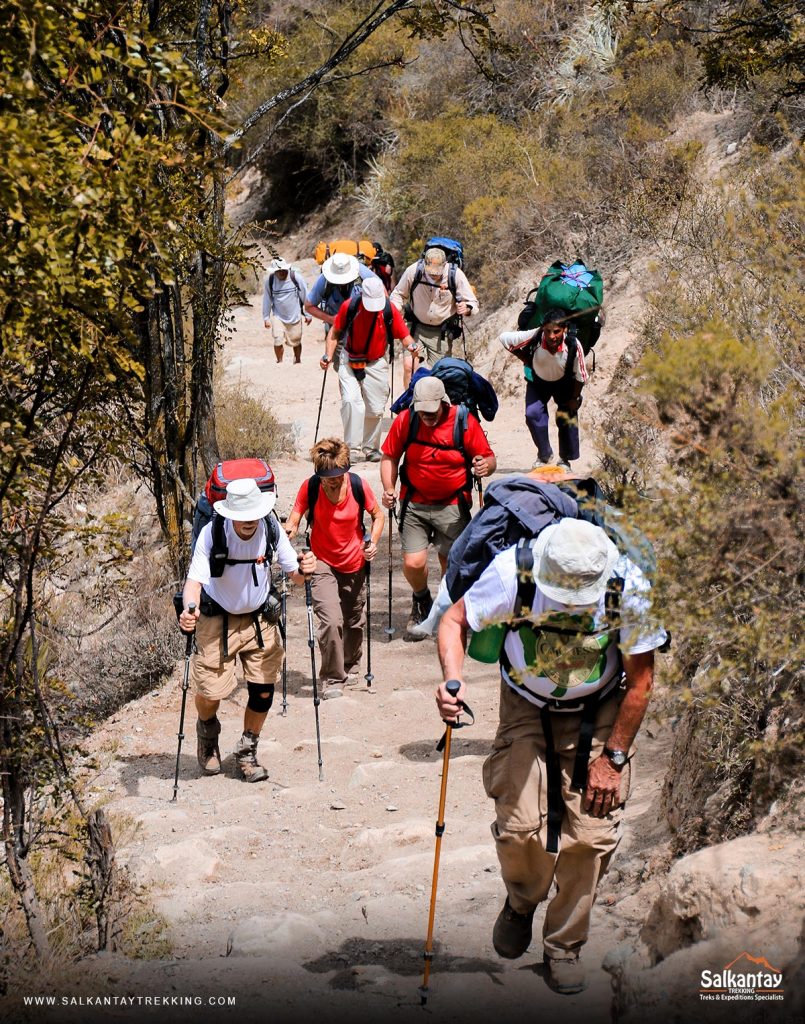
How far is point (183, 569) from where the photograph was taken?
9.95m

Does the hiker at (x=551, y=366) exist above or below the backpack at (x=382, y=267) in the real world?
above

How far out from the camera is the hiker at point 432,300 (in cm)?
1187

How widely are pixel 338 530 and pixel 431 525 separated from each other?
2.61 ft

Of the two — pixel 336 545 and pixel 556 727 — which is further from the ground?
pixel 556 727

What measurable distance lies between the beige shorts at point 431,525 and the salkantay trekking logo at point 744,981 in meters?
5.04

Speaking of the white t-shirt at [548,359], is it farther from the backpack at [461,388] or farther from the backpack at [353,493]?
the backpack at [353,493]

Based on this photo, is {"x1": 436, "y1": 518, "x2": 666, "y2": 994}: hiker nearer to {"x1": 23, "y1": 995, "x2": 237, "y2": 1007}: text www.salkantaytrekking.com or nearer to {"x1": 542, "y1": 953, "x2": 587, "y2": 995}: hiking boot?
{"x1": 542, "y1": 953, "x2": 587, "y2": 995}: hiking boot

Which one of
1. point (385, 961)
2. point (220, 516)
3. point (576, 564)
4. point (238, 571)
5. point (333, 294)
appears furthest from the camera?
point (333, 294)

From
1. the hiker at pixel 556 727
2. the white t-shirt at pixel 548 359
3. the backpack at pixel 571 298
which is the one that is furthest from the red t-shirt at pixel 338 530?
the hiker at pixel 556 727

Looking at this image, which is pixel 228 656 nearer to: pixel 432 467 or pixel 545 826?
pixel 432 467

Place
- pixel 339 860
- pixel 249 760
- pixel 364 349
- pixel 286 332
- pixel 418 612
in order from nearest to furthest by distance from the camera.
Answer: pixel 339 860 → pixel 249 760 → pixel 418 612 → pixel 364 349 → pixel 286 332

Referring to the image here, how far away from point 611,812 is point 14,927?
8.63 feet

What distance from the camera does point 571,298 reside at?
971 centimetres

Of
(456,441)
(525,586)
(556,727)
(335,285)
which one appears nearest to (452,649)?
(525,586)
